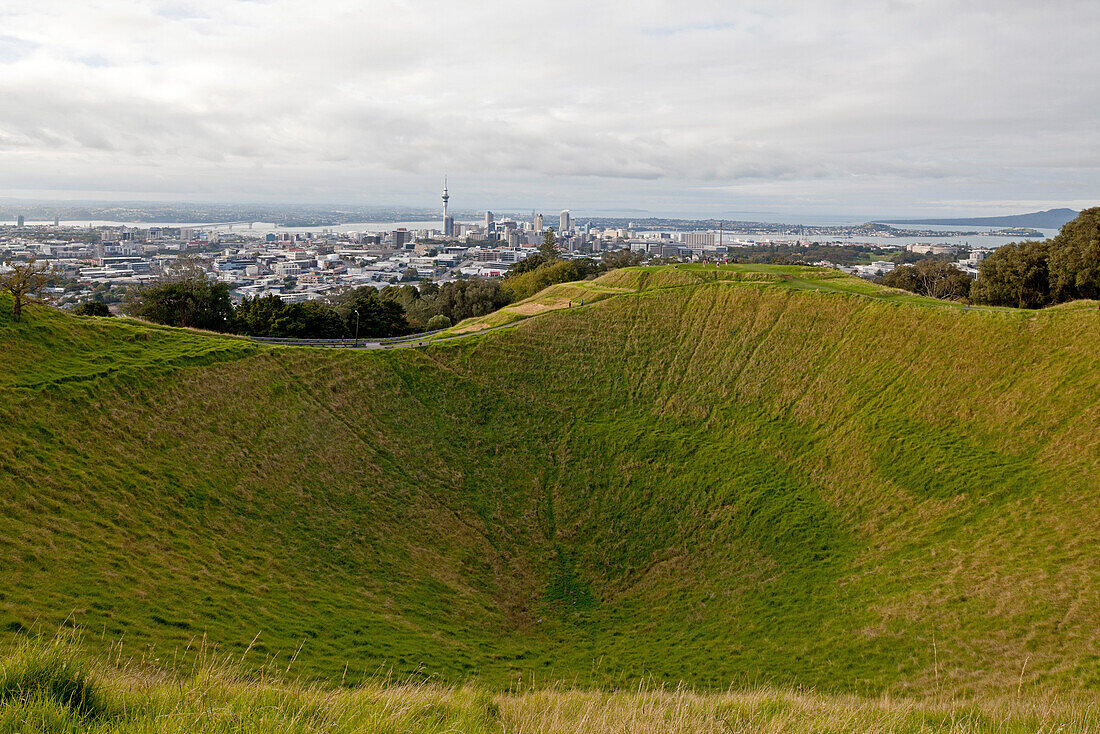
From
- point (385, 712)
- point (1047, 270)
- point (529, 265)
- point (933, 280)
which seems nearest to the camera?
point (385, 712)

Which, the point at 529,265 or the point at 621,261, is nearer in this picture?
the point at 529,265

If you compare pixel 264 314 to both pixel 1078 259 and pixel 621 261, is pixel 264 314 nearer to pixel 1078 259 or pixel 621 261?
pixel 1078 259

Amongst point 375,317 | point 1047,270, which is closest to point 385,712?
point 375,317

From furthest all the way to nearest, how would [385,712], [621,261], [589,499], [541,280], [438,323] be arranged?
[621,261] → [541,280] → [438,323] → [589,499] → [385,712]

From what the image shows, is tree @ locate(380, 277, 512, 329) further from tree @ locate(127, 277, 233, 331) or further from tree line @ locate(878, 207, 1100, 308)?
tree line @ locate(878, 207, 1100, 308)

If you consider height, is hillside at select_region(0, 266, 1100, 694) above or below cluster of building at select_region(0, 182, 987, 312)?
below

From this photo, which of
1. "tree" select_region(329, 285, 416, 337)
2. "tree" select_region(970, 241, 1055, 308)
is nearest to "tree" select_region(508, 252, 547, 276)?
"tree" select_region(329, 285, 416, 337)

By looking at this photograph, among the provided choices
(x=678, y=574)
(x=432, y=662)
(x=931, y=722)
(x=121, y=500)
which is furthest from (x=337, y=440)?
(x=931, y=722)

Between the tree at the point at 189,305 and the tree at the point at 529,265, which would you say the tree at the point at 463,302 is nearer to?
the tree at the point at 529,265
